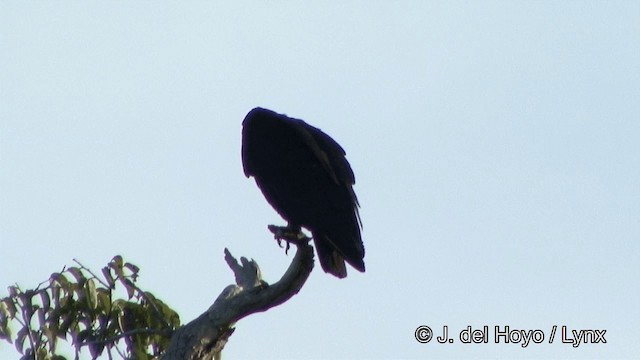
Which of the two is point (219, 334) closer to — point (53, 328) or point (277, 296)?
point (277, 296)

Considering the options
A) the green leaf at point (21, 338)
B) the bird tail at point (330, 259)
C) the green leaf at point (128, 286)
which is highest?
the bird tail at point (330, 259)

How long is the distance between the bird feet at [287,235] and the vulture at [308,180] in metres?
0.13

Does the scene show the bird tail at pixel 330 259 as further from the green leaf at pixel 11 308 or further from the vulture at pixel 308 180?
the green leaf at pixel 11 308

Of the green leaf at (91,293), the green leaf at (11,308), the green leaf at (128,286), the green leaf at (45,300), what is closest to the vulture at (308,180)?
the green leaf at (128,286)

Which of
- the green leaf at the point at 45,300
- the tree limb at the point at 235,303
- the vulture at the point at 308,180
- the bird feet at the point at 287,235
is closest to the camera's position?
the tree limb at the point at 235,303

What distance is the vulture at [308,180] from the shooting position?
183 inches

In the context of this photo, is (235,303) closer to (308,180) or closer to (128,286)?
(128,286)

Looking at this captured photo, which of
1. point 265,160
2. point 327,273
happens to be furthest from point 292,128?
point 327,273

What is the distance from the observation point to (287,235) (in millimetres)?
4590

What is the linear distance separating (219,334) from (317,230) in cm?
101

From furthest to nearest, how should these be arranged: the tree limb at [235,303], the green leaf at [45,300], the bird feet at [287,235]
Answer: the bird feet at [287,235], the green leaf at [45,300], the tree limb at [235,303]

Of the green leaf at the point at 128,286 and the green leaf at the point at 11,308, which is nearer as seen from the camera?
the green leaf at the point at 11,308

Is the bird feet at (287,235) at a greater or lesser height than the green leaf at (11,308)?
greater

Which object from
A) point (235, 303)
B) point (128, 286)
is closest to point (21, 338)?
point (128, 286)
